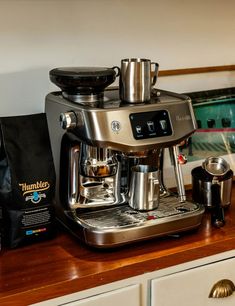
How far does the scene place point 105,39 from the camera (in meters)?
1.58

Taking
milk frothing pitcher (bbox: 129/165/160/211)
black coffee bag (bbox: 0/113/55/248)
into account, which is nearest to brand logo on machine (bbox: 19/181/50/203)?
black coffee bag (bbox: 0/113/55/248)

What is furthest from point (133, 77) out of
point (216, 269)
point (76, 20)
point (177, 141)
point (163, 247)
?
point (216, 269)

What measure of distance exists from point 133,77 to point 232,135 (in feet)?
2.12

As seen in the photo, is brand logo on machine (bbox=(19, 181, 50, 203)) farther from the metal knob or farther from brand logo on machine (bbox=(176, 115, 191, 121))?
the metal knob

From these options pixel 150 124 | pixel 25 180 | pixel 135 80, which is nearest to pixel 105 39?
pixel 135 80

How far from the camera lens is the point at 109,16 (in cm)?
157

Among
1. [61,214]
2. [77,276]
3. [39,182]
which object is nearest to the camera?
[77,276]

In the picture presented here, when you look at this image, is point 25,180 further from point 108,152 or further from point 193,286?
point 193,286

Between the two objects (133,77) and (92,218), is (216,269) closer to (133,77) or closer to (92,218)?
(92,218)

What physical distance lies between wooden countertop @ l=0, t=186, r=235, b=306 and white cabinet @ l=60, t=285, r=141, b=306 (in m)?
0.03

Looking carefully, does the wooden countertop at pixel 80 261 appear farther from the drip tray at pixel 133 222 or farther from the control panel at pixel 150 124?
the control panel at pixel 150 124

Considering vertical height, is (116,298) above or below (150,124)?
below

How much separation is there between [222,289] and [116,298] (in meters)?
0.33

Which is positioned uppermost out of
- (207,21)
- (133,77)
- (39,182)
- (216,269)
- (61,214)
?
(207,21)
